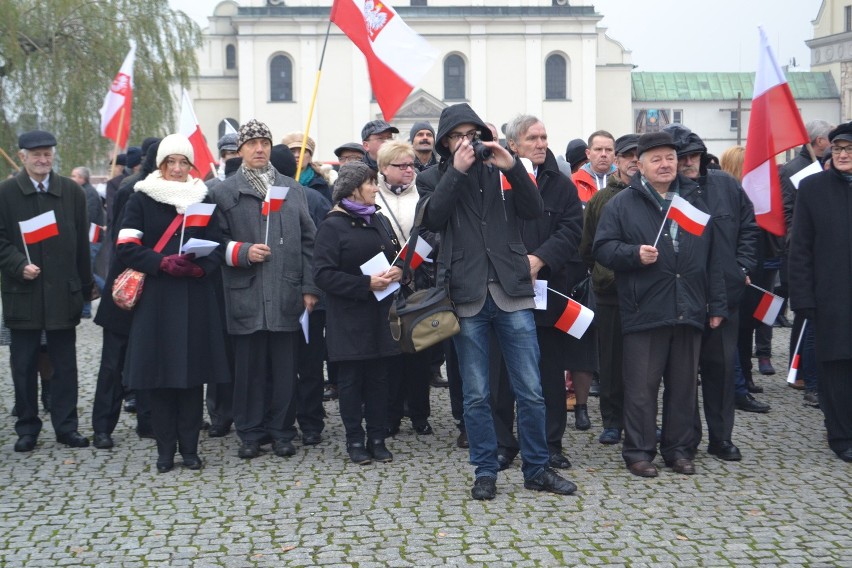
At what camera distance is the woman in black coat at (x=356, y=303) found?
7.53 m

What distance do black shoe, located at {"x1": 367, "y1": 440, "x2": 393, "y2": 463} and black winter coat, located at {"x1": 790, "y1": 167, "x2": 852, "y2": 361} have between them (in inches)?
114

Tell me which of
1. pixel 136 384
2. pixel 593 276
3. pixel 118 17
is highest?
pixel 118 17

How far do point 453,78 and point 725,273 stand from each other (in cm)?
6426

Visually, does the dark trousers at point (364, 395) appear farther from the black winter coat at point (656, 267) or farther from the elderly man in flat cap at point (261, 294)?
the black winter coat at point (656, 267)

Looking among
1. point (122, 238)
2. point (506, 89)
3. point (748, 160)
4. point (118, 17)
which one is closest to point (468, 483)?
point (122, 238)

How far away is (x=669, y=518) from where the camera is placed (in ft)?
20.0

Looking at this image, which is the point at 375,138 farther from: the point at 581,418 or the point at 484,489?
the point at 484,489

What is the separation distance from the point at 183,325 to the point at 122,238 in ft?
2.22

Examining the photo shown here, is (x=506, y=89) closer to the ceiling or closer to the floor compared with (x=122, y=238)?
closer to the ceiling

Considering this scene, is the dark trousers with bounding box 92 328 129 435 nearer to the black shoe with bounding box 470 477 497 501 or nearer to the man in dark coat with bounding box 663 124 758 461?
the black shoe with bounding box 470 477 497 501

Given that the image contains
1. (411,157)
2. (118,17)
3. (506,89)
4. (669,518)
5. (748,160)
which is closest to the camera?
(669,518)

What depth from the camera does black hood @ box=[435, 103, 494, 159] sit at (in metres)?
6.32

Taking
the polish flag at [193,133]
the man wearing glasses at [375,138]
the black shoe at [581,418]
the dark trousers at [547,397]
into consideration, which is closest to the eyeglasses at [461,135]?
the dark trousers at [547,397]

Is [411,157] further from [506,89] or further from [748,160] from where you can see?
[506,89]
